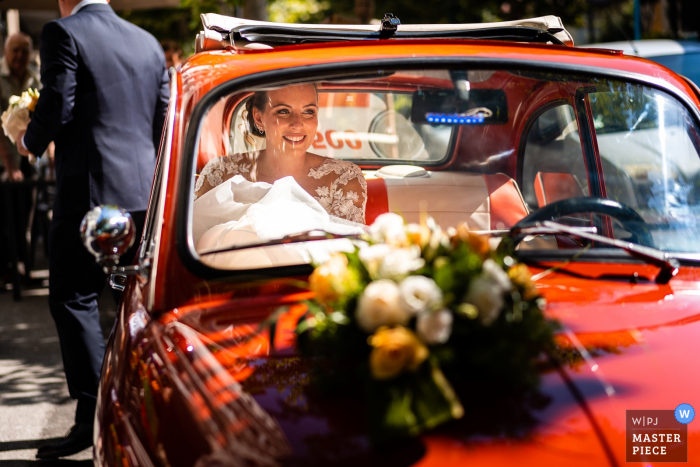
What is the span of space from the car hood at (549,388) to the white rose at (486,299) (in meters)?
0.13

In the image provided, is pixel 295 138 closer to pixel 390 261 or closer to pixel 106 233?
pixel 106 233

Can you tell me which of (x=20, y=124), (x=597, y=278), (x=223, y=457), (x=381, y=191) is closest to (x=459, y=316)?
(x=223, y=457)

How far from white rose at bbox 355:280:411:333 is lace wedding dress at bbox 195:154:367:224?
1.28 m

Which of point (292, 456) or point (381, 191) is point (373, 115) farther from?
point (292, 456)

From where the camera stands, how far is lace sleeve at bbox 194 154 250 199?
8.57 feet

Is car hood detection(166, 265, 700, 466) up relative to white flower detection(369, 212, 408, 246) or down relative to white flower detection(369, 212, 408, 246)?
down

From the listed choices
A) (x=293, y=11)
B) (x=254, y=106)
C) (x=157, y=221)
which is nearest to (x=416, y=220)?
(x=254, y=106)

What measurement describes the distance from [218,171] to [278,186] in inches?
10.8

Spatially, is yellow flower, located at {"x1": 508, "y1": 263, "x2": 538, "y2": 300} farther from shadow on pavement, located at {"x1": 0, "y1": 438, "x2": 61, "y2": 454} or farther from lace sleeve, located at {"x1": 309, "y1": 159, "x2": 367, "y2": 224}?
shadow on pavement, located at {"x1": 0, "y1": 438, "x2": 61, "y2": 454}

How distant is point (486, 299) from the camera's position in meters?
1.40

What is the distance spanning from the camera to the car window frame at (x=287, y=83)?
2020mm

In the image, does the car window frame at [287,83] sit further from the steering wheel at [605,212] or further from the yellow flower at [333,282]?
the yellow flower at [333,282]

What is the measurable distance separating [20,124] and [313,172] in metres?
1.94

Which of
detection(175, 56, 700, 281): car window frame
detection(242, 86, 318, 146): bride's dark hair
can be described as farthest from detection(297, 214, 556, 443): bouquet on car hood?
detection(242, 86, 318, 146): bride's dark hair
